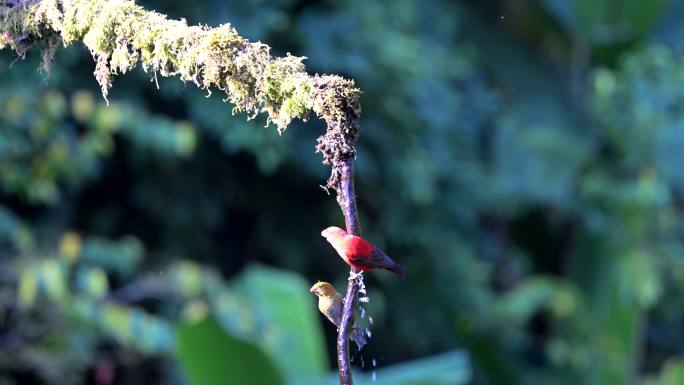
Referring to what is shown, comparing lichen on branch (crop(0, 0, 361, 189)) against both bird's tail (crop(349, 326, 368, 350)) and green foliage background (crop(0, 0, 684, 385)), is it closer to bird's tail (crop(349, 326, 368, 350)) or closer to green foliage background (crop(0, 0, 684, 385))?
bird's tail (crop(349, 326, 368, 350))

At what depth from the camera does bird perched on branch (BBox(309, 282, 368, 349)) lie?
943mm

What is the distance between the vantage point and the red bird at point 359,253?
93cm

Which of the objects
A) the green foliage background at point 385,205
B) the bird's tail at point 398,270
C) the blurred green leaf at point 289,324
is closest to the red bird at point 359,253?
the bird's tail at point 398,270

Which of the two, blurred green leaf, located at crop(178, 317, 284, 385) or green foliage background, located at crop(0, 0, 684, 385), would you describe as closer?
blurred green leaf, located at crop(178, 317, 284, 385)

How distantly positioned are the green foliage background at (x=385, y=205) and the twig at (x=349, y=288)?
2472mm

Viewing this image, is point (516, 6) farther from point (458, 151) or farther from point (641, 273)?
point (641, 273)

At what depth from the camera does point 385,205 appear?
5574 millimetres

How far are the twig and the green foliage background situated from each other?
2472mm

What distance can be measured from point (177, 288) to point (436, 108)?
221cm

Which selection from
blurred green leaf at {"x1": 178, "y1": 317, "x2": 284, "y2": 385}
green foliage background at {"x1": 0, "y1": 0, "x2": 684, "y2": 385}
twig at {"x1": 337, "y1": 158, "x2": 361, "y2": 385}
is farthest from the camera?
green foliage background at {"x1": 0, "y1": 0, "x2": 684, "y2": 385}

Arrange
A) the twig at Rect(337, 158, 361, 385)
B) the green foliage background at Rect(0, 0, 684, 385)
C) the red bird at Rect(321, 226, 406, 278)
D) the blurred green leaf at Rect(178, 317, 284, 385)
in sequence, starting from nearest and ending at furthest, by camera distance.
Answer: the twig at Rect(337, 158, 361, 385), the red bird at Rect(321, 226, 406, 278), the blurred green leaf at Rect(178, 317, 284, 385), the green foliage background at Rect(0, 0, 684, 385)

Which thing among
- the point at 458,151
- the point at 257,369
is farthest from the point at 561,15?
the point at 257,369

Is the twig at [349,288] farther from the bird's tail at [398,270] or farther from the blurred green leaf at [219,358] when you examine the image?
the blurred green leaf at [219,358]

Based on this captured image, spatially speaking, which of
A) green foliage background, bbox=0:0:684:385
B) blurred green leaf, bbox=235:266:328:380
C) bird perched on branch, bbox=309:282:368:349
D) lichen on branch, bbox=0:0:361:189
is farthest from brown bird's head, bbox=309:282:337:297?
blurred green leaf, bbox=235:266:328:380
